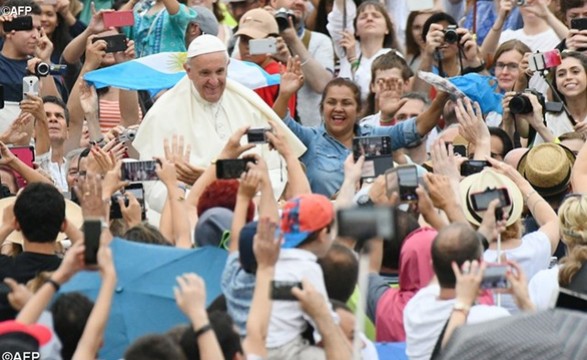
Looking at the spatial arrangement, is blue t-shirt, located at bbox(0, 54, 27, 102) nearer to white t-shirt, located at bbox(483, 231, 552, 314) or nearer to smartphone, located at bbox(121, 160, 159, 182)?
smartphone, located at bbox(121, 160, 159, 182)

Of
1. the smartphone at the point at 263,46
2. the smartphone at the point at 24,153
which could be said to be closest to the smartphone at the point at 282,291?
the smartphone at the point at 24,153

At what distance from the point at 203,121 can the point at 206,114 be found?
0.16 feet

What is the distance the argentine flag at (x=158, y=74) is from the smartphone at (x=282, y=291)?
5507 millimetres

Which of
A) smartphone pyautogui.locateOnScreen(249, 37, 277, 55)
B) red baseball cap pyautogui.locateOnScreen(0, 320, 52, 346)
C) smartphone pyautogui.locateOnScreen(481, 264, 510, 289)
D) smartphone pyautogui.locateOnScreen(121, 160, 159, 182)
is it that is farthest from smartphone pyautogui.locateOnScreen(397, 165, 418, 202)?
smartphone pyautogui.locateOnScreen(249, 37, 277, 55)

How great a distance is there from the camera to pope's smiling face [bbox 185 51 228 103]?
10.8 metres

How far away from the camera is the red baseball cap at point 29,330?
6668 millimetres

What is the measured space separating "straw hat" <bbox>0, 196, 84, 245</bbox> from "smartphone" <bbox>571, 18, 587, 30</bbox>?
4314 mm

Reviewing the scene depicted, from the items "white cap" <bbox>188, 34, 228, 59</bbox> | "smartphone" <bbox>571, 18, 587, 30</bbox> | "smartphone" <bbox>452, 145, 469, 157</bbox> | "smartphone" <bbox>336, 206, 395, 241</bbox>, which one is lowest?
"smartphone" <bbox>452, 145, 469, 157</bbox>

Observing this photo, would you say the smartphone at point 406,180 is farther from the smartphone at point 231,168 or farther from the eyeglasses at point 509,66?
the eyeglasses at point 509,66

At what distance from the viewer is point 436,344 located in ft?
23.7

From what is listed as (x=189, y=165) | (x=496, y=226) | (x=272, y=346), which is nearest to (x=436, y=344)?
(x=272, y=346)

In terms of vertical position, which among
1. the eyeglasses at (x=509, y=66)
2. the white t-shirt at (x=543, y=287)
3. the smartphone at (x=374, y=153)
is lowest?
the eyeglasses at (x=509, y=66)

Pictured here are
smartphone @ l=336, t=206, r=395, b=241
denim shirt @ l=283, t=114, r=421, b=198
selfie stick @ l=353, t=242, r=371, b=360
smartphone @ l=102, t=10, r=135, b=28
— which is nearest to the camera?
smartphone @ l=336, t=206, r=395, b=241

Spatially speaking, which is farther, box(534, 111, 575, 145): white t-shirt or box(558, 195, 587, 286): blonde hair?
box(534, 111, 575, 145): white t-shirt
